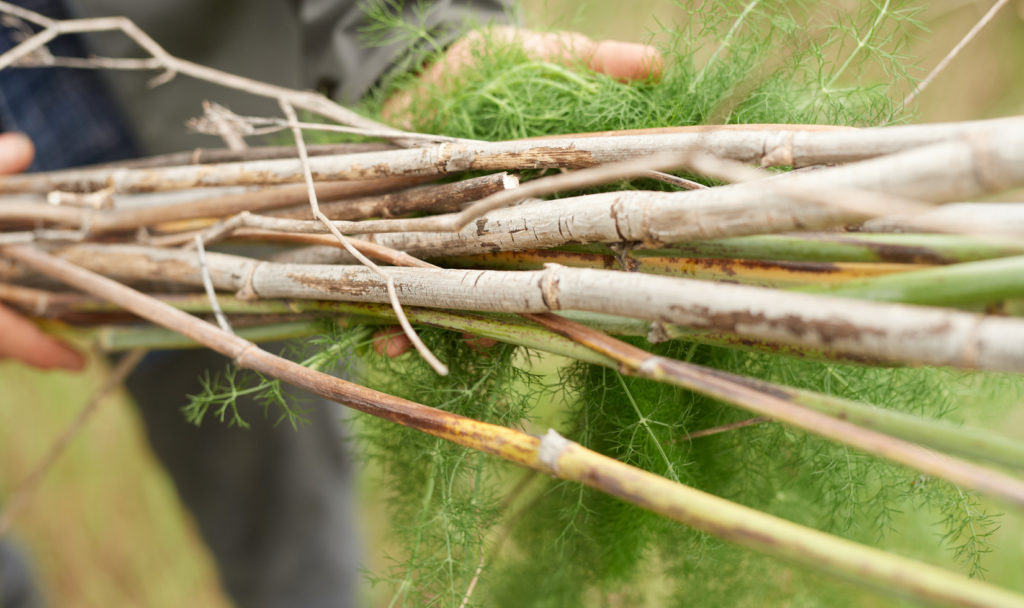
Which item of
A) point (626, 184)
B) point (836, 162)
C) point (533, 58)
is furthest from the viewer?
point (533, 58)

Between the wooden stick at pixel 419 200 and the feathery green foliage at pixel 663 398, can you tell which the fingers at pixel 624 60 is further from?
the wooden stick at pixel 419 200

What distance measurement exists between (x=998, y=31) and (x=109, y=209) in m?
1.67

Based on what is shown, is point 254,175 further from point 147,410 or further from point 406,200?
point 147,410

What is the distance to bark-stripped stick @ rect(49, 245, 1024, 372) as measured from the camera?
0.93ft

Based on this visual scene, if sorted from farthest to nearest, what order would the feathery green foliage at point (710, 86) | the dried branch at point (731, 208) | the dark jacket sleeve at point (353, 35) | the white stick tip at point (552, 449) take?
1. the dark jacket sleeve at point (353, 35)
2. the feathery green foliage at point (710, 86)
3. the white stick tip at point (552, 449)
4. the dried branch at point (731, 208)

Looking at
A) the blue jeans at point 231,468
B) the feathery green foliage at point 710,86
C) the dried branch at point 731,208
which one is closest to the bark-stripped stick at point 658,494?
the dried branch at point 731,208

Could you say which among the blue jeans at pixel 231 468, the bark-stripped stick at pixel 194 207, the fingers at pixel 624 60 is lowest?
the blue jeans at pixel 231 468

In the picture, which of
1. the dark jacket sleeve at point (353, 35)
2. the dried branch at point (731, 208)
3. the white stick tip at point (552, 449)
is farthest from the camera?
the dark jacket sleeve at point (353, 35)

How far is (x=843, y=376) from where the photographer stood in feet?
1.85

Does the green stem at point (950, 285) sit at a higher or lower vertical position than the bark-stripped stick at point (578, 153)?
lower

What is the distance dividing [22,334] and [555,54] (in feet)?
2.25

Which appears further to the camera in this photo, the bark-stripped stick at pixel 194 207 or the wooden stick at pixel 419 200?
the bark-stripped stick at pixel 194 207

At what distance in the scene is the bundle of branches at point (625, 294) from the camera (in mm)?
304

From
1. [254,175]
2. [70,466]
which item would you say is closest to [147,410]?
[70,466]
